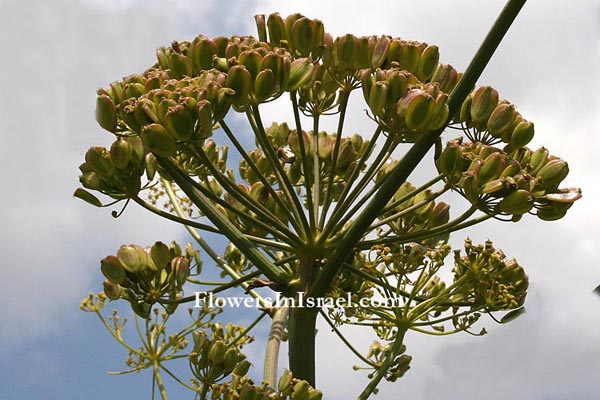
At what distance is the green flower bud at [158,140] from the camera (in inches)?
161

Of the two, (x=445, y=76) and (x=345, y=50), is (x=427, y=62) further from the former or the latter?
(x=345, y=50)

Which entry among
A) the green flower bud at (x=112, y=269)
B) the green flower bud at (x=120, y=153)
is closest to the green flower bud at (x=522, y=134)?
the green flower bud at (x=120, y=153)

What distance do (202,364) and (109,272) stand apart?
720 mm

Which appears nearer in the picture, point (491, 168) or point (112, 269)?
point (491, 168)

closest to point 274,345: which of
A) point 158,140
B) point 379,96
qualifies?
point 158,140

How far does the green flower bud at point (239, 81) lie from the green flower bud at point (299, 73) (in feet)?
1.04

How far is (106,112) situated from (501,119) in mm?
2128

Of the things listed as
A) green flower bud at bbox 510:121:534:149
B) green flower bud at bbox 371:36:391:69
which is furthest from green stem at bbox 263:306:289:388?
green flower bud at bbox 510:121:534:149

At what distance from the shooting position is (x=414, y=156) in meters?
4.08

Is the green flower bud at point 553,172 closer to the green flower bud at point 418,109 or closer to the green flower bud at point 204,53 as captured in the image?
the green flower bud at point 418,109

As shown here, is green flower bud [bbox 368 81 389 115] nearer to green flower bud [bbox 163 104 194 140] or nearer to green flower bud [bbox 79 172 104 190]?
green flower bud [bbox 163 104 194 140]

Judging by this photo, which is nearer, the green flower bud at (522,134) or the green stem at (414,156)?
the green stem at (414,156)

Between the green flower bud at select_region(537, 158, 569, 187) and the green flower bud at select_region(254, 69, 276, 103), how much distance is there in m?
1.51

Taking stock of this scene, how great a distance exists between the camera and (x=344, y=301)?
5.45 meters
